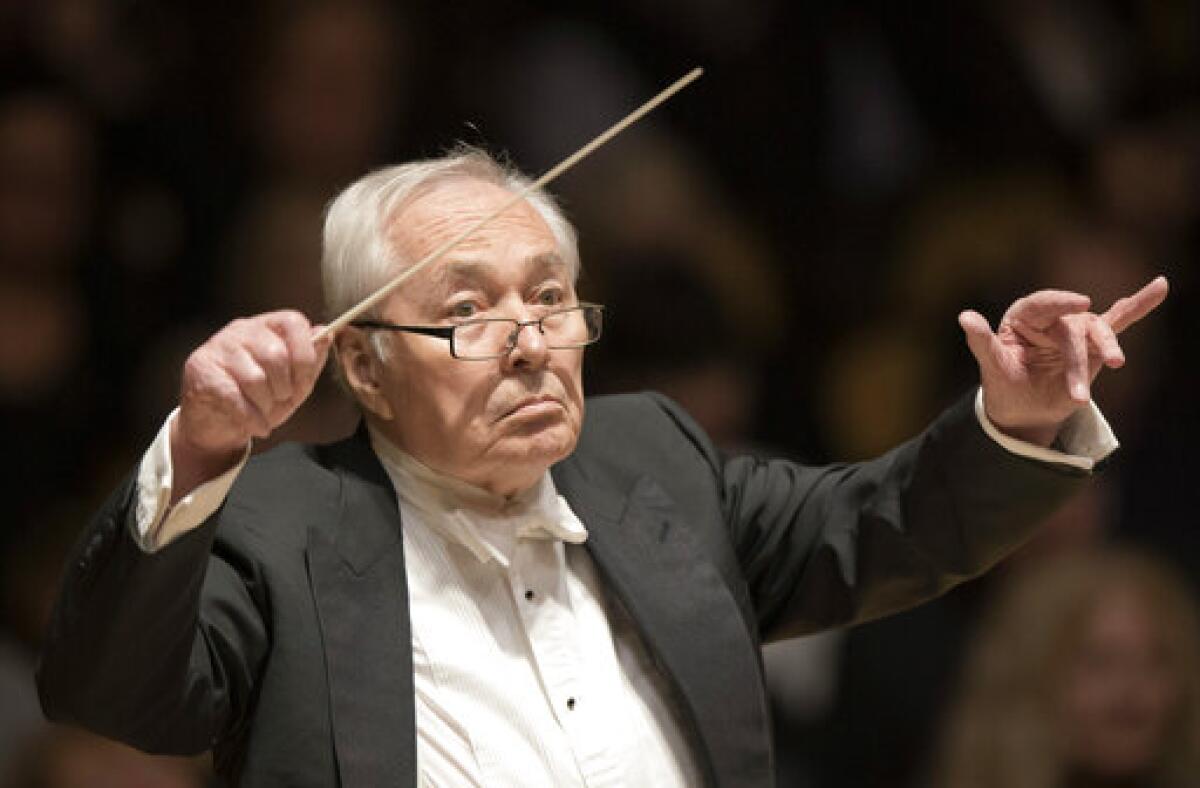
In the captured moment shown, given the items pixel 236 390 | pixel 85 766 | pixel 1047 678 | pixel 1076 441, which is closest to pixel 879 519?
pixel 1076 441

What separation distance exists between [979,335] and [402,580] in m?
0.65

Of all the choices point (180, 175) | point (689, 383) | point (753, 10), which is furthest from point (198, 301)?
point (753, 10)

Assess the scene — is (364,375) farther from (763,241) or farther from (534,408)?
(763,241)

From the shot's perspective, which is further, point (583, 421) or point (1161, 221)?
point (1161, 221)

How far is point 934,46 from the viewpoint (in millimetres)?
4730

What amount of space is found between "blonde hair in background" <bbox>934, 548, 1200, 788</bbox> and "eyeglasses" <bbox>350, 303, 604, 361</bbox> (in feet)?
4.99

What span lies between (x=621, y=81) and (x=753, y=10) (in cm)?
31

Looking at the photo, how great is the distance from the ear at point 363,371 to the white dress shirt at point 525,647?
0.15 feet

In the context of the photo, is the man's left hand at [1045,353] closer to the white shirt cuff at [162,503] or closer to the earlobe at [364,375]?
the earlobe at [364,375]

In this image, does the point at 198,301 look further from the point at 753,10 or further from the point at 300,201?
the point at 753,10

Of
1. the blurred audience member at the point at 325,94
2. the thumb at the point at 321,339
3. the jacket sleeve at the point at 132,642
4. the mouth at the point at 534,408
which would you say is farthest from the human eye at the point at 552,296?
the blurred audience member at the point at 325,94

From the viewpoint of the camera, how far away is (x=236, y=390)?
6.87 feet

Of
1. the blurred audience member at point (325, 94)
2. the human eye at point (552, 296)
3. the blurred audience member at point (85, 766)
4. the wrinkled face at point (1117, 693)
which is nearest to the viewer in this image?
the human eye at point (552, 296)

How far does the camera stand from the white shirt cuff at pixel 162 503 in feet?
6.96
